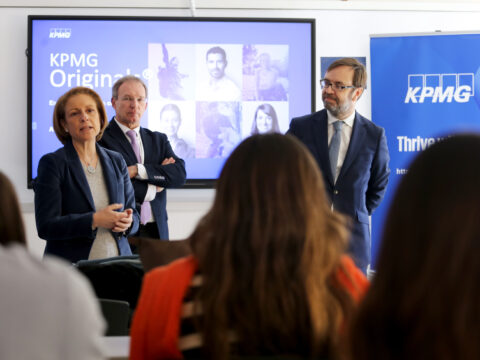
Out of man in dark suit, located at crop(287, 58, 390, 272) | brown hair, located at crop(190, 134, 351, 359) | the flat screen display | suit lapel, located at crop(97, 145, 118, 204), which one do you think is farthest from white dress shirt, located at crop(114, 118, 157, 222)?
brown hair, located at crop(190, 134, 351, 359)

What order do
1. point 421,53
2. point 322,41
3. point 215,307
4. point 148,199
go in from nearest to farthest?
1. point 215,307
2. point 148,199
3. point 421,53
4. point 322,41

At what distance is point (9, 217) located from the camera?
1.37m

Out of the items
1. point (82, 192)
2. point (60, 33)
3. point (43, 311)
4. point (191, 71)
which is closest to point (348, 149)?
point (82, 192)

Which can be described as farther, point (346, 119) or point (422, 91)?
point (422, 91)

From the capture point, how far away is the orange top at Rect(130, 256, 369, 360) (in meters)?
1.40

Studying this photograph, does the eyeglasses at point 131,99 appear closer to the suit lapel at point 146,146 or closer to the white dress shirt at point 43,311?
the suit lapel at point 146,146

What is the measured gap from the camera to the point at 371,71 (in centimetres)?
637

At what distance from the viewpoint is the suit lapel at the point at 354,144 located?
4.18 metres

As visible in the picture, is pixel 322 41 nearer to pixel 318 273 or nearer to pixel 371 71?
pixel 371 71

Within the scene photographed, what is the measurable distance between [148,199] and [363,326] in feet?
11.7

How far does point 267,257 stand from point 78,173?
232 centimetres

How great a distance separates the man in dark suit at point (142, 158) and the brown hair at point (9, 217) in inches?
118

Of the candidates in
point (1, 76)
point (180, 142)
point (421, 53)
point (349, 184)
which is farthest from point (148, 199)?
point (421, 53)

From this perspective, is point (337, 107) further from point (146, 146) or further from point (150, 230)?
point (150, 230)
